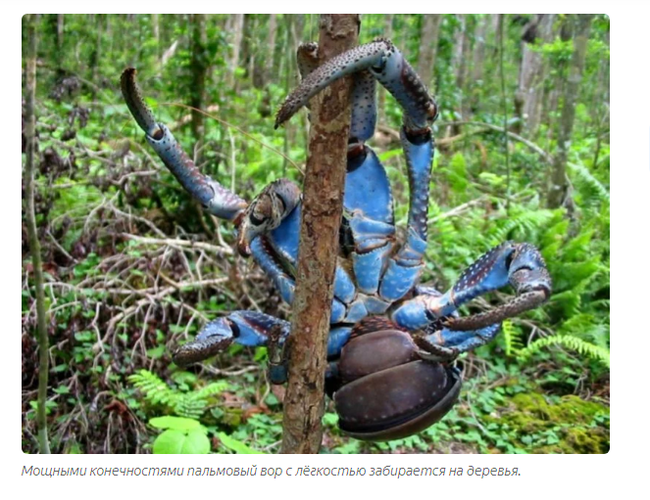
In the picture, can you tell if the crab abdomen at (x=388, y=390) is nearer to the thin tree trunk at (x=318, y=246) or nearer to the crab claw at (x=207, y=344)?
the thin tree trunk at (x=318, y=246)

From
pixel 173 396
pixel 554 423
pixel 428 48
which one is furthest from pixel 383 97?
pixel 173 396

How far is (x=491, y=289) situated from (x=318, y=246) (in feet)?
2.32

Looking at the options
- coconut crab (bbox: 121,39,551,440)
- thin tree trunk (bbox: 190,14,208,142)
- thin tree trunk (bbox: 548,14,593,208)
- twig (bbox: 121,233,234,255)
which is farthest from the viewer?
thin tree trunk (bbox: 548,14,593,208)

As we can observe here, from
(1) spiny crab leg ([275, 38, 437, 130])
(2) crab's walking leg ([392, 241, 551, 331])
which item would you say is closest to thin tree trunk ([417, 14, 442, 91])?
(2) crab's walking leg ([392, 241, 551, 331])

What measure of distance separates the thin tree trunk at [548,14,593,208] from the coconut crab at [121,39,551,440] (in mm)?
3404

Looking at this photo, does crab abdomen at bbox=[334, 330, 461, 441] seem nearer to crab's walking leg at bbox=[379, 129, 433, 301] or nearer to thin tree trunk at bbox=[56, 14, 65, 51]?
crab's walking leg at bbox=[379, 129, 433, 301]

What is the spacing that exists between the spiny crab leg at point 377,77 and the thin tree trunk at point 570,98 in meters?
3.63

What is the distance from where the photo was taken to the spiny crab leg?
154 centimetres

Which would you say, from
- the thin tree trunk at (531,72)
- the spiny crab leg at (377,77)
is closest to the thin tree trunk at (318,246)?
the spiny crab leg at (377,77)

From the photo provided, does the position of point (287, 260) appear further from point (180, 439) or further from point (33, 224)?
point (33, 224)

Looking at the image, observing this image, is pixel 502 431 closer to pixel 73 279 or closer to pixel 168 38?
pixel 73 279

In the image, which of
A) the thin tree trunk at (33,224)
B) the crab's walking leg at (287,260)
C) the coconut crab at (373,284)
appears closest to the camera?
the coconut crab at (373,284)

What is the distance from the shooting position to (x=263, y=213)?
1.89 metres

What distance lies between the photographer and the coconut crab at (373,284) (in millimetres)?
1926
